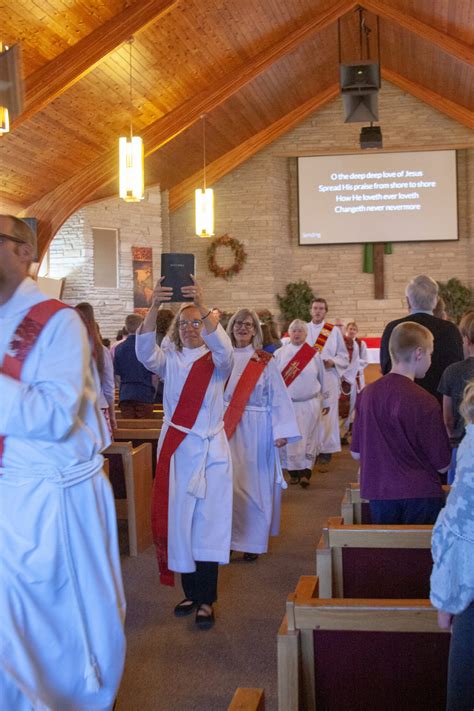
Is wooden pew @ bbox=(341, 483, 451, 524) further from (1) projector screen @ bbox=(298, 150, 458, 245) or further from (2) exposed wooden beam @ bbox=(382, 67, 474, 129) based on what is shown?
(2) exposed wooden beam @ bbox=(382, 67, 474, 129)

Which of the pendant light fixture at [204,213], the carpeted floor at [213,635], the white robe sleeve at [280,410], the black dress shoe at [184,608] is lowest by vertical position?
the carpeted floor at [213,635]

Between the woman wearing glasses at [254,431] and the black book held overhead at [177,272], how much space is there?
1.34 m

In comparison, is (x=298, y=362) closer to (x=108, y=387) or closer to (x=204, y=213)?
(x=108, y=387)

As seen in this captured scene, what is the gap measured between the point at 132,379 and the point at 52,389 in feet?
18.9

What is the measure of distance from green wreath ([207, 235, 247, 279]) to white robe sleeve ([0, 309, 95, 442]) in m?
14.0

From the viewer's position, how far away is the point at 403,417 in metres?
3.66

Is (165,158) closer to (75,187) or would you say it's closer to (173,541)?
(75,187)

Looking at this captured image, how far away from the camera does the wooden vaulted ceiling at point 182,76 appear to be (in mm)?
8977

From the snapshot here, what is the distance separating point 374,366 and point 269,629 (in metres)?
12.5

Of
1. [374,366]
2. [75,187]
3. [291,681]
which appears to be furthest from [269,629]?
[374,366]

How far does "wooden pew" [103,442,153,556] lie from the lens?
19.6 ft

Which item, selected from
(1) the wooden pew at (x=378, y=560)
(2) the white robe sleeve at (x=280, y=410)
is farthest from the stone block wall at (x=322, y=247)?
(1) the wooden pew at (x=378, y=560)

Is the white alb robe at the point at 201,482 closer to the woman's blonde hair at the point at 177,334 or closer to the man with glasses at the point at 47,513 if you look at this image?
the woman's blonde hair at the point at 177,334

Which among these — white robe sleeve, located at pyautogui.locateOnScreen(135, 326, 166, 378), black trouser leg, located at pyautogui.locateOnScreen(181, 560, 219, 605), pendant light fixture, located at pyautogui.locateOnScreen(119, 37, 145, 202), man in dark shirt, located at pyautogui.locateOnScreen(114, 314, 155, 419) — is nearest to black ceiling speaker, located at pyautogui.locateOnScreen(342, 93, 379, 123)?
pendant light fixture, located at pyautogui.locateOnScreen(119, 37, 145, 202)
